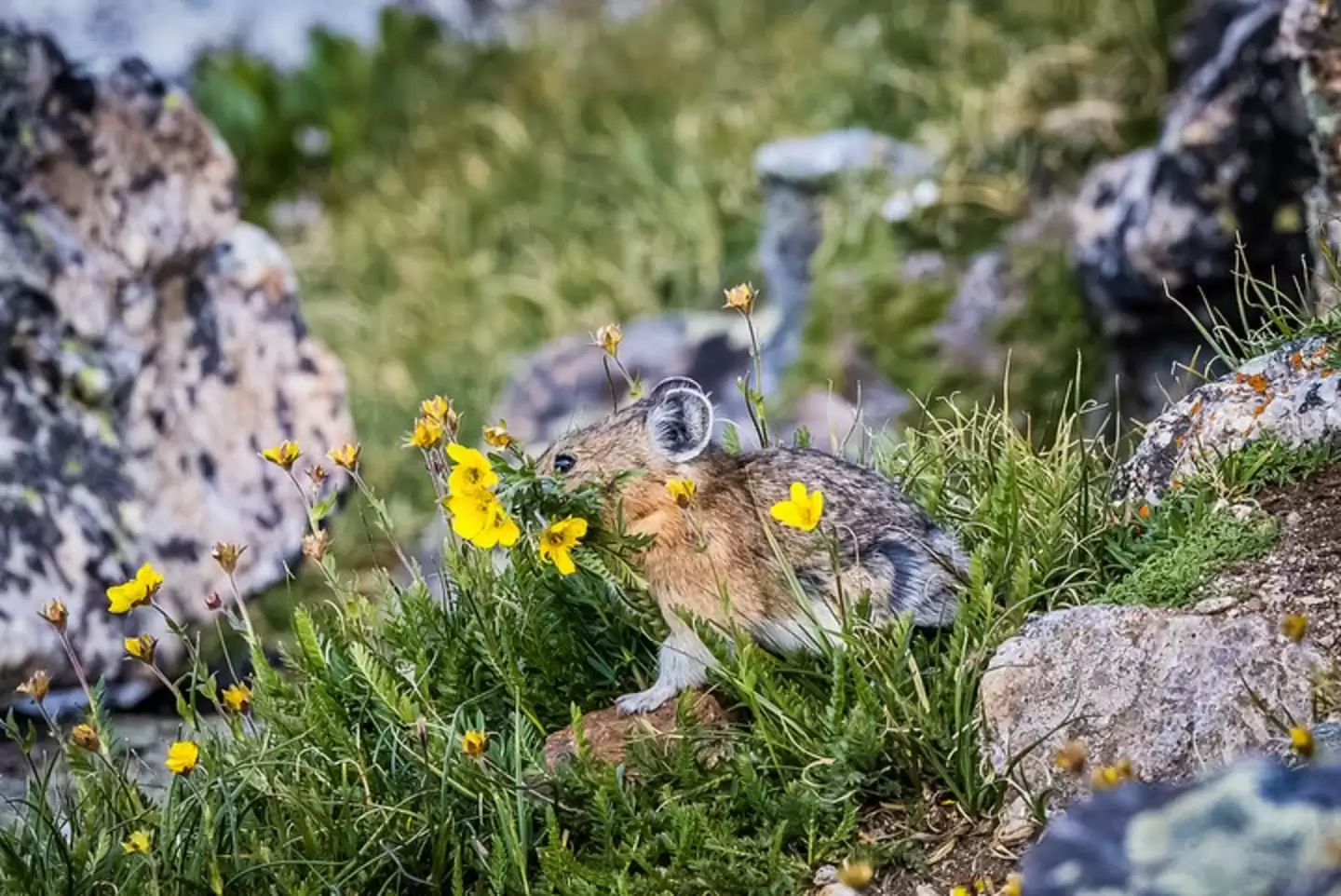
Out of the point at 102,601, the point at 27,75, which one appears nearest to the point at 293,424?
the point at 102,601

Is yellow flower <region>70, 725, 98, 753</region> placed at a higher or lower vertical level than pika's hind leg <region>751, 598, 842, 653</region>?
higher

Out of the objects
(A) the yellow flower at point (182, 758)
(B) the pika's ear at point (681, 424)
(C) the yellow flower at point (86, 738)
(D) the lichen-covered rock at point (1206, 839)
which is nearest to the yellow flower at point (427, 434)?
(B) the pika's ear at point (681, 424)

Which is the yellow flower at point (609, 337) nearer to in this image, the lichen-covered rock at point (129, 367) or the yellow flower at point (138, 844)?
the yellow flower at point (138, 844)

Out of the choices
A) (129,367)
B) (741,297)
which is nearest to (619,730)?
(741,297)

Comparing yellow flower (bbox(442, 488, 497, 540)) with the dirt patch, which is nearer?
the dirt patch

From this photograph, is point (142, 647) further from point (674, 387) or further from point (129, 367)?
point (129, 367)

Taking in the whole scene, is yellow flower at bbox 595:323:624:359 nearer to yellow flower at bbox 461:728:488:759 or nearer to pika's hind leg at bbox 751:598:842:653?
pika's hind leg at bbox 751:598:842:653

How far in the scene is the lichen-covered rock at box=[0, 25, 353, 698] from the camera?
6234mm

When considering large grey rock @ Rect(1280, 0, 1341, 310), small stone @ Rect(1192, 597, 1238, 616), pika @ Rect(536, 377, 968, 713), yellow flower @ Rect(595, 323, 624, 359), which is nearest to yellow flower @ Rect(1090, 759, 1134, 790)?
small stone @ Rect(1192, 597, 1238, 616)

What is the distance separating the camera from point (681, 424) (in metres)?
4.36

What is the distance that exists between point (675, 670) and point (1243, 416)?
155 centimetres

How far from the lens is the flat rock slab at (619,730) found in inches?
155

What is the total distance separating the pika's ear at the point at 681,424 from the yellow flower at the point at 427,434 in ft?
1.78

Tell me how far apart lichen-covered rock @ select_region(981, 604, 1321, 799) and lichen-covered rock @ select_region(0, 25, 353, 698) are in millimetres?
3554
